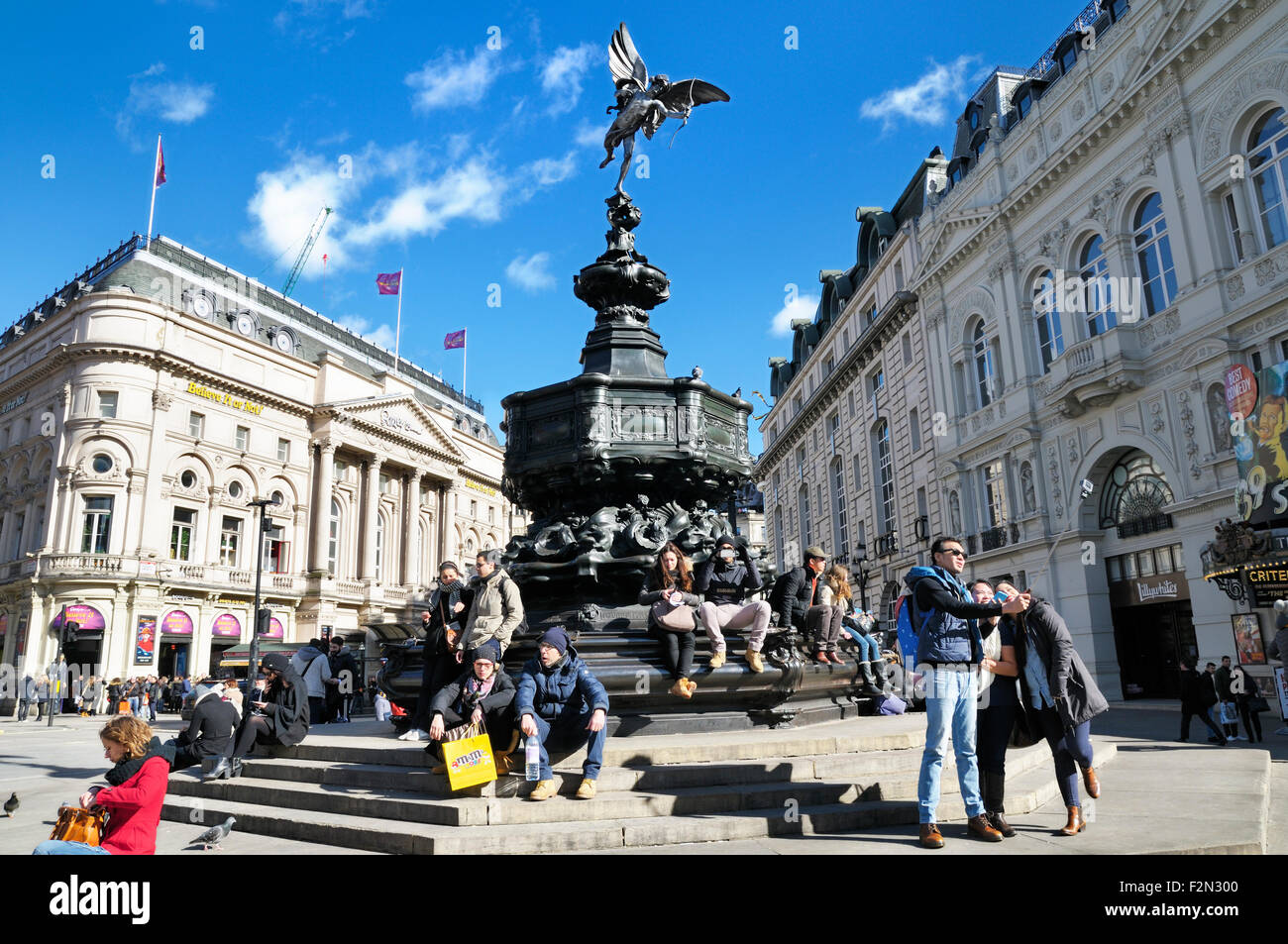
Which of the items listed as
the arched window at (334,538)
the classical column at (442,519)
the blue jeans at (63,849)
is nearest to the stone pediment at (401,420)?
the classical column at (442,519)

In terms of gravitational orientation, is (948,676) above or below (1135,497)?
below

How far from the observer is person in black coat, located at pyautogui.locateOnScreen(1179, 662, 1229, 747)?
41.0ft

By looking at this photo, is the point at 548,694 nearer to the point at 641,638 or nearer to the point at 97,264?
the point at 641,638

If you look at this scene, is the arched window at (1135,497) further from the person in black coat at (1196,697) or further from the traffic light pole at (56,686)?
the traffic light pole at (56,686)

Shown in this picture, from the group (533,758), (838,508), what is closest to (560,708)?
(533,758)

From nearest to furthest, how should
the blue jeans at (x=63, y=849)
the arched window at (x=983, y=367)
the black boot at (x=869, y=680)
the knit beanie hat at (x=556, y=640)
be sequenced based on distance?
the blue jeans at (x=63, y=849) → the knit beanie hat at (x=556, y=640) → the black boot at (x=869, y=680) → the arched window at (x=983, y=367)

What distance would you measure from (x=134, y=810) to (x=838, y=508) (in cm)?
4782

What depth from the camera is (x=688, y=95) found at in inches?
421

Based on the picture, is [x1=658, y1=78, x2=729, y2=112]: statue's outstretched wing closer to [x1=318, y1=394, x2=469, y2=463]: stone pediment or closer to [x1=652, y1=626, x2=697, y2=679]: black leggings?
[x1=652, y1=626, x2=697, y2=679]: black leggings

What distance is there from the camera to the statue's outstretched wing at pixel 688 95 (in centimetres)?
1066

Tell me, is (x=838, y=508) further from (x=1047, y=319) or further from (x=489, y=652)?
(x=489, y=652)

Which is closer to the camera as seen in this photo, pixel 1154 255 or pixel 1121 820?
pixel 1121 820
